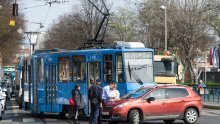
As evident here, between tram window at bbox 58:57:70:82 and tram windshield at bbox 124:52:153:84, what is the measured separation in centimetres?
316

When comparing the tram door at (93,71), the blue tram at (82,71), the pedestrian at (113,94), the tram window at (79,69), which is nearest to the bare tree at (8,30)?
the blue tram at (82,71)

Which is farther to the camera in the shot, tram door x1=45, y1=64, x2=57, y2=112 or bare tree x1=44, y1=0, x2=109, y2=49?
bare tree x1=44, y1=0, x2=109, y2=49

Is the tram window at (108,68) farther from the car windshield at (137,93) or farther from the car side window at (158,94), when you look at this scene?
the car side window at (158,94)

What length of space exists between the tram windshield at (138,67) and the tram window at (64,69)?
10.4 ft

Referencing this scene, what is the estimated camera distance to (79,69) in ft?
76.0

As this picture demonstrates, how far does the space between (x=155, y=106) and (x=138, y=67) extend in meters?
2.95

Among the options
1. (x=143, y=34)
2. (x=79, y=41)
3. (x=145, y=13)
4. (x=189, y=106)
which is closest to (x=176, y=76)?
(x=189, y=106)

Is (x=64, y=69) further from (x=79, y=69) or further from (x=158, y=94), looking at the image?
(x=158, y=94)

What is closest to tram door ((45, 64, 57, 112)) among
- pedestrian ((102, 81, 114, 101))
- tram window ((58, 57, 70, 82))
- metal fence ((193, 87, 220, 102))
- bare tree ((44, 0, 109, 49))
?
tram window ((58, 57, 70, 82))

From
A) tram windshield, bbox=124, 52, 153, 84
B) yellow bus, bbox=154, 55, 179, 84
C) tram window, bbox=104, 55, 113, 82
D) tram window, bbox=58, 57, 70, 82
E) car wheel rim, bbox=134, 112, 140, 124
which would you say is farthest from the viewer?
yellow bus, bbox=154, 55, 179, 84

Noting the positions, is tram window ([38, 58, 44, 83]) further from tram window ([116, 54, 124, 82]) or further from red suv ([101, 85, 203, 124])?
red suv ([101, 85, 203, 124])

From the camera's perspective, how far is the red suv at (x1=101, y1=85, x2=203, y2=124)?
19.1 metres

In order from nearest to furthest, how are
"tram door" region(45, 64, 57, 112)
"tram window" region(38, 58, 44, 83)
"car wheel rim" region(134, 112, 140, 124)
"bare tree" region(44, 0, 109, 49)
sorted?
"car wheel rim" region(134, 112, 140, 124)
"tram door" region(45, 64, 57, 112)
"tram window" region(38, 58, 44, 83)
"bare tree" region(44, 0, 109, 49)

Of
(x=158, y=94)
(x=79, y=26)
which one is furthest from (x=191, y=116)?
(x=79, y=26)
